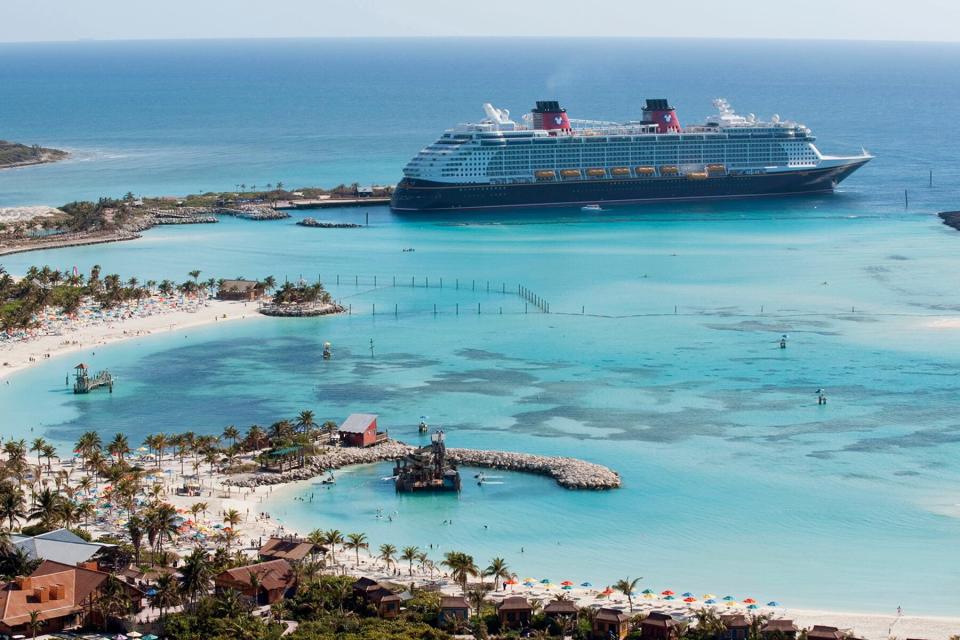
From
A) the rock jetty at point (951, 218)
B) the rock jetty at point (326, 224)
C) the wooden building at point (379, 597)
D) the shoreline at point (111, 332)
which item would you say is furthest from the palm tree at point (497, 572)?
the rock jetty at point (951, 218)

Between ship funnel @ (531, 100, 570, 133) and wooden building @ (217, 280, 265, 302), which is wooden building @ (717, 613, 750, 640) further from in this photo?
ship funnel @ (531, 100, 570, 133)

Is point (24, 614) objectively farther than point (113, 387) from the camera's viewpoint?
No

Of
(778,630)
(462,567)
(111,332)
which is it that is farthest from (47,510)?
(111,332)

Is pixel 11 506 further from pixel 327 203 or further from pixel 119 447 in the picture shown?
pixel 327 203

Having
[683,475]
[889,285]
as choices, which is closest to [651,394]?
[683,475]

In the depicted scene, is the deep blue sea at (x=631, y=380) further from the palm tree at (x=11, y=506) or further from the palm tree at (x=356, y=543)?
the palm tree at (x=11, y=506)

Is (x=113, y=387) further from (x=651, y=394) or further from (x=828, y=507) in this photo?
(x=828, y=507)
